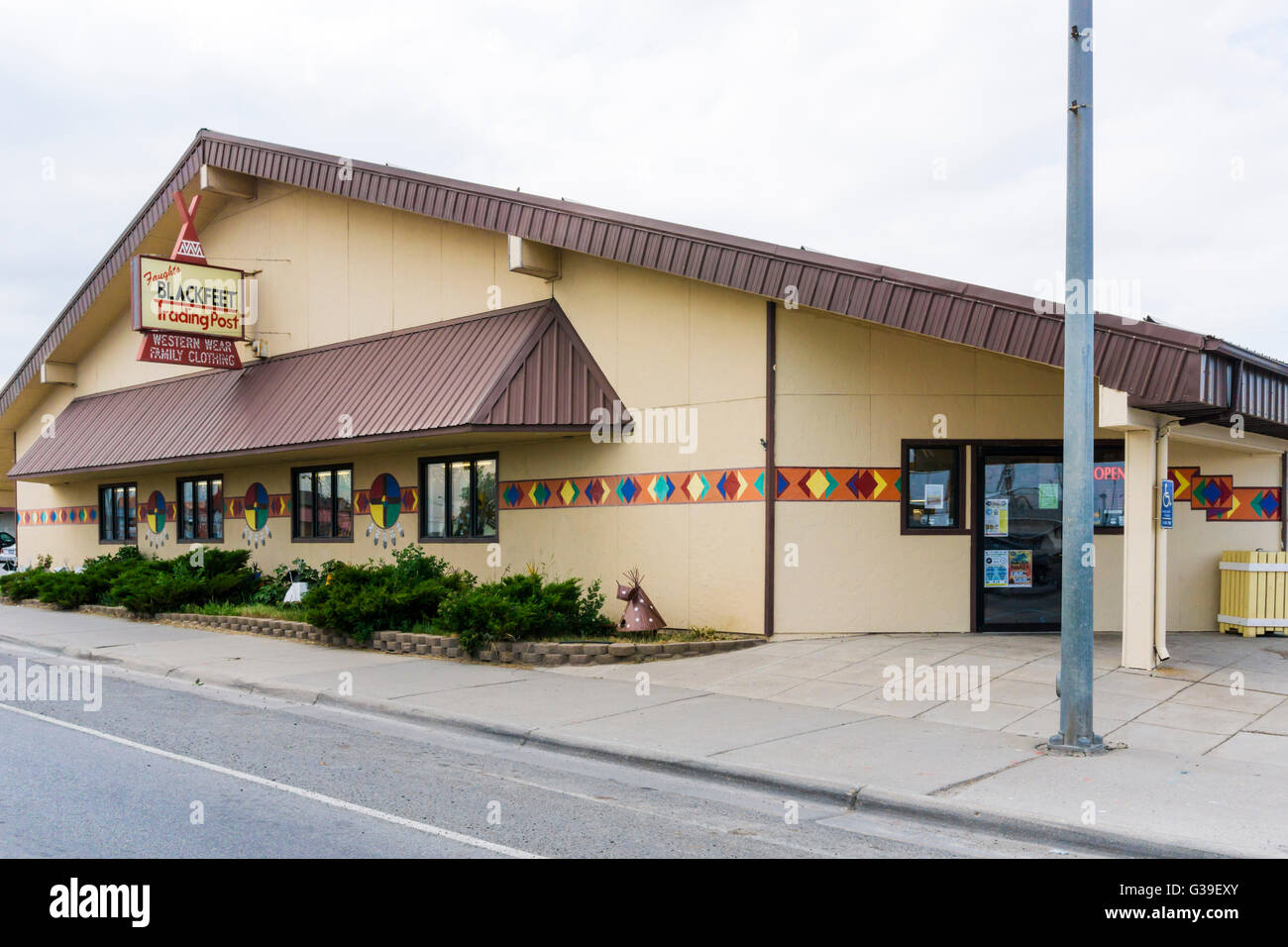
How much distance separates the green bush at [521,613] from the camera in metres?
13.1

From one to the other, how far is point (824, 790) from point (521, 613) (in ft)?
20.8

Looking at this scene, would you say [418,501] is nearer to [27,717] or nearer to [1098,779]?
[27,717]

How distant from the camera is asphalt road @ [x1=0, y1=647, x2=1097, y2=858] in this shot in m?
6.12

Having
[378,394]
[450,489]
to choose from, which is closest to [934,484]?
[450,489]

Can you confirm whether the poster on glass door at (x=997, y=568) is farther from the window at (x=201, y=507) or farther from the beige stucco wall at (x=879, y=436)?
the window at (x=201, y=507)

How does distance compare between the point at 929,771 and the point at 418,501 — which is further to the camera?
the point at 418,501

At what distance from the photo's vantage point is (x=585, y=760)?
8617 millimetres

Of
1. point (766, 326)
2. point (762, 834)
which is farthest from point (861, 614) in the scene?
point (762, 834)

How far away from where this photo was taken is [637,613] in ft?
44.1

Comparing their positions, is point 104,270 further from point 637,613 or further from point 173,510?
point 637,613

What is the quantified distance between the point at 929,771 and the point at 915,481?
6.30 m

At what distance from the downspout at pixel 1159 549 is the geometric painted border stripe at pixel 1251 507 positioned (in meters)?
3.43

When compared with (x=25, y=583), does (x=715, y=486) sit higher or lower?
higher

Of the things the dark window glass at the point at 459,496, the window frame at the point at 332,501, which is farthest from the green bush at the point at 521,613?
the window frame at the point at 332,501
